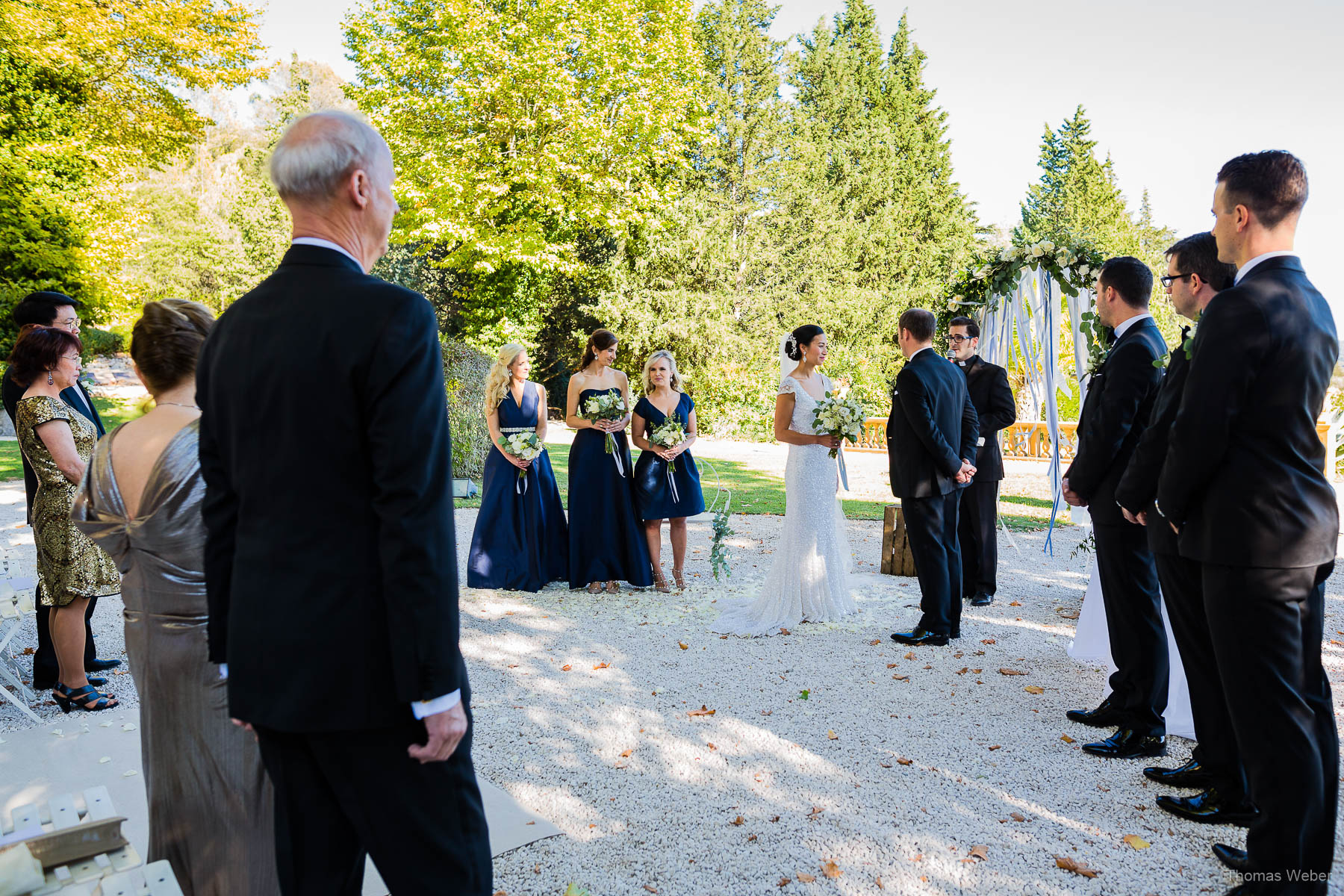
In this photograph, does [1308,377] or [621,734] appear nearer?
[1308,377]

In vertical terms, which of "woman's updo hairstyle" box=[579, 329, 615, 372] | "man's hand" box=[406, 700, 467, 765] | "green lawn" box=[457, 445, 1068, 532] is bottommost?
"green lawn" box=[457, 445, 1068, 532]

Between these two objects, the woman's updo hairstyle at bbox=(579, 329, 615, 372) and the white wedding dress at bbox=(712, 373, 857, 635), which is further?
the woman's updo hairstyle at bbox=(579, 329, 615, 372)

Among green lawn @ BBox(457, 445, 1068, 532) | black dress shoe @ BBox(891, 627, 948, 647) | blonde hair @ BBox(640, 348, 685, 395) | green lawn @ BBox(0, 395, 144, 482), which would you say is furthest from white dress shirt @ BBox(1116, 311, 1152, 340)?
green lawn @ BBox(0, 395, 144, 482)

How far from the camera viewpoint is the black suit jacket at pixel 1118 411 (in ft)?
14.2

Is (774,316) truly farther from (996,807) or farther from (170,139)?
(996,807)

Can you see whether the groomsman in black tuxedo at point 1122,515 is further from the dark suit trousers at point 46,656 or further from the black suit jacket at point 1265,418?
the dark suit trousers at point 46,656

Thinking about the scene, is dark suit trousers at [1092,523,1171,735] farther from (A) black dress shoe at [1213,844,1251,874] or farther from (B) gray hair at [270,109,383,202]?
(B) gray hair at [270,109,383,202]

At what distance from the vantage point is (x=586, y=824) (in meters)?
3.68

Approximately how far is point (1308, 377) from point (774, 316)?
90.8ft

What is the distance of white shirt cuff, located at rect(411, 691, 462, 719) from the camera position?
5.98 ft

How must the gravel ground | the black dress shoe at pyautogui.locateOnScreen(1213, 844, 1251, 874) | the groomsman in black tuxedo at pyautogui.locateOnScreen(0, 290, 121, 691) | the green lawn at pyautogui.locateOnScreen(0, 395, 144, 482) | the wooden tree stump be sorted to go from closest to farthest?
1. the black dress shoe at pyautogui.locateOnScreen(1213, 844, 1251, 874)
2. the gravel ground
3. the groomsman in black tuxedo at pyautogui.locateOnScreen(0, 290, 121, 691)
4. the wooden tree stump
5. the green lawn at pyautogui.locateOnScreen(0, 395, 144, 482)

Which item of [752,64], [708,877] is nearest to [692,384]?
[752,64]

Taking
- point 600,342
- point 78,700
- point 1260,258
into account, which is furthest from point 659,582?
point 1260,258

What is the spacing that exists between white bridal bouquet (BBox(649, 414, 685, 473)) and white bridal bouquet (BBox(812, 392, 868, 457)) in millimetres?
1451
